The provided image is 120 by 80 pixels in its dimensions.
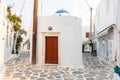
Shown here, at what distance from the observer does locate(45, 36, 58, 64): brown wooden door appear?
19359 mm

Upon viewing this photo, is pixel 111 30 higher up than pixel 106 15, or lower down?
lower down

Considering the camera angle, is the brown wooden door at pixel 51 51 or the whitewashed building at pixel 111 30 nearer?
the whitewashed building at pixel 111 30

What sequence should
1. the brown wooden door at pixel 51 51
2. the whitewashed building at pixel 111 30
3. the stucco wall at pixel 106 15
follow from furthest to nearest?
the brown wooden door at pixel 51 51 → the stucco wall at pixel 106 15 → the whitewashed building at pixel 111 30

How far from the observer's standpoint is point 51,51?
1945 cm

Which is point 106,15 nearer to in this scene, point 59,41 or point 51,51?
point 59,41

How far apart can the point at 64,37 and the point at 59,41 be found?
640 mm

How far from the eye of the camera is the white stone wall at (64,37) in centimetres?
1877

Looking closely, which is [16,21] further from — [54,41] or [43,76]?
[43,76]

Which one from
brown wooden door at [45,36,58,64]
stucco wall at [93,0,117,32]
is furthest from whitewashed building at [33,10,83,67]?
stucco wall at [93,0,117,32]

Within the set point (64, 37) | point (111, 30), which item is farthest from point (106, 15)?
point (64, 37)

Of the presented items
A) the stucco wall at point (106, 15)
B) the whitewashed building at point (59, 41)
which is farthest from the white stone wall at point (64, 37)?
the stucco wall at point (106, 15)

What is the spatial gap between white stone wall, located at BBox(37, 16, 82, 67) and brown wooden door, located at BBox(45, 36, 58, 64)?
1.42 feet

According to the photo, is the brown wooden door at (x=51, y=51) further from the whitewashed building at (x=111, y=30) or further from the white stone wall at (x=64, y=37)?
the whitewashed building at (x=111, y=30)

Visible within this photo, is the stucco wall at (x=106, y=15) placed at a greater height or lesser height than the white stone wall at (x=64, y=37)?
greater
